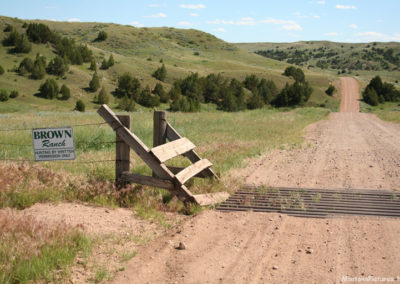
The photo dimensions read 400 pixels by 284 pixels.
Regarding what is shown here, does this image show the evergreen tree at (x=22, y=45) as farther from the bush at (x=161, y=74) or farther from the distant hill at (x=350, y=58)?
the distant hill at (x=350, y=58)

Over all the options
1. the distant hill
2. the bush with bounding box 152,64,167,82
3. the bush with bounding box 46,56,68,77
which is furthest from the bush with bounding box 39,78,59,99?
the distant hill

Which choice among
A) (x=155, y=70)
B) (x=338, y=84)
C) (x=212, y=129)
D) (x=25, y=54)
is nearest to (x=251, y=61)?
(x=338, y=84)

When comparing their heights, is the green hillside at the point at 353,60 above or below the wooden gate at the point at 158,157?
above

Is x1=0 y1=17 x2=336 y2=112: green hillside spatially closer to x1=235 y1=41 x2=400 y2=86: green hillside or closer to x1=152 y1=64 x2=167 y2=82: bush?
x1=152 y1=64 x2=167 y2=82: bush

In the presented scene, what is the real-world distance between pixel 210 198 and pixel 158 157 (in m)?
1.23

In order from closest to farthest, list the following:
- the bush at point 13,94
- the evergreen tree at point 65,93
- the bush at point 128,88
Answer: the bush at point 13,94 → the evergreen tree at point 65,93 → the bush at point 128,88

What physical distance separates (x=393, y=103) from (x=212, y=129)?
49.6m

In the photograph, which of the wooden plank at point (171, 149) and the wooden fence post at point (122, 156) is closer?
the wooden plank at point (171, 149)

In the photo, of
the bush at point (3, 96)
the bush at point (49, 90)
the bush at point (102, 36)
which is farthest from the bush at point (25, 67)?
the bush at point (102, 36)

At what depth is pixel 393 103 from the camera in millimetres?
57750

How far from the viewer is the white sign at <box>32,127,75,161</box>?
20.5ft

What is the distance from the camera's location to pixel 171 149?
6.54 meters

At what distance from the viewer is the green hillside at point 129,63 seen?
49.0m

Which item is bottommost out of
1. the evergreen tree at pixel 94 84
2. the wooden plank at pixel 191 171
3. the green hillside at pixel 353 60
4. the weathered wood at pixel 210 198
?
the evergreen tree at pixel 94 84
